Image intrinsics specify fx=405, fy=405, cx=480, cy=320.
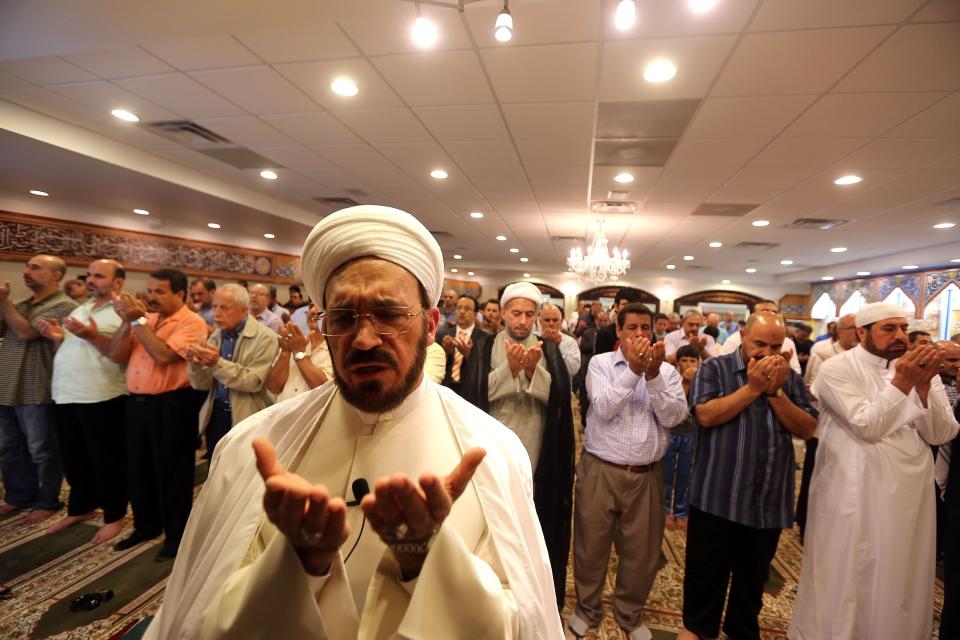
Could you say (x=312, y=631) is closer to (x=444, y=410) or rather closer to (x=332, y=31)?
(x=444, y=410)

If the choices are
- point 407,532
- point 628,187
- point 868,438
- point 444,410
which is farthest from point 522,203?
point 407,532

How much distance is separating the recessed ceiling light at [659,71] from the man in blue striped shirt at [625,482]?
1.68 m

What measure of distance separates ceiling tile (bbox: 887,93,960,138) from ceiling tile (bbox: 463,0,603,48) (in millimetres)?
2768

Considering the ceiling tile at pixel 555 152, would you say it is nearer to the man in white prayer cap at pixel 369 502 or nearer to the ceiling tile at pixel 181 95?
the ceiling tile at pixel 181 95

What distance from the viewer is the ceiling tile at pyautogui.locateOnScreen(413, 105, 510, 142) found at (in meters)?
3.49

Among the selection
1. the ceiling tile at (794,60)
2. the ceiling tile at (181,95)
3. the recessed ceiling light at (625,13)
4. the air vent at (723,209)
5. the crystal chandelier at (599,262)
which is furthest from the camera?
the crystal chandelier at (599,262)

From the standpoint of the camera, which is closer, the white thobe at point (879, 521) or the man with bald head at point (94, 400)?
the white thobe at point (879, 521)

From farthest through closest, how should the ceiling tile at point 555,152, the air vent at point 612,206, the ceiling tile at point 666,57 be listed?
the air vent at point 612,206 < the ceiling tile at point 555,152 < the ceiling tile at point 666,57

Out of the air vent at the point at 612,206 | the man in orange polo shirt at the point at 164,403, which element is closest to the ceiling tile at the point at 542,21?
the man in orange polo shirt at the point at 164,403

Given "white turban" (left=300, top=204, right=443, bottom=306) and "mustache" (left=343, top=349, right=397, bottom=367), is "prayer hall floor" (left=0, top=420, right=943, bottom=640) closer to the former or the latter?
"mustache" (left=343, top=349, right=397, bottom=367)

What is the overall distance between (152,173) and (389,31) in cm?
431

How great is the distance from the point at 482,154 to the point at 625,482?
367 cm

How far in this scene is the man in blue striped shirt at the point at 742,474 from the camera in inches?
78.6

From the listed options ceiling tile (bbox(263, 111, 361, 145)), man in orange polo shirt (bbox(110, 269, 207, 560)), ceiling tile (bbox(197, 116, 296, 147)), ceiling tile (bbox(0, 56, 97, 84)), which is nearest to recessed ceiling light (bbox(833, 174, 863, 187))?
ceiling tile (bbox(263, 111, 361, 145))
